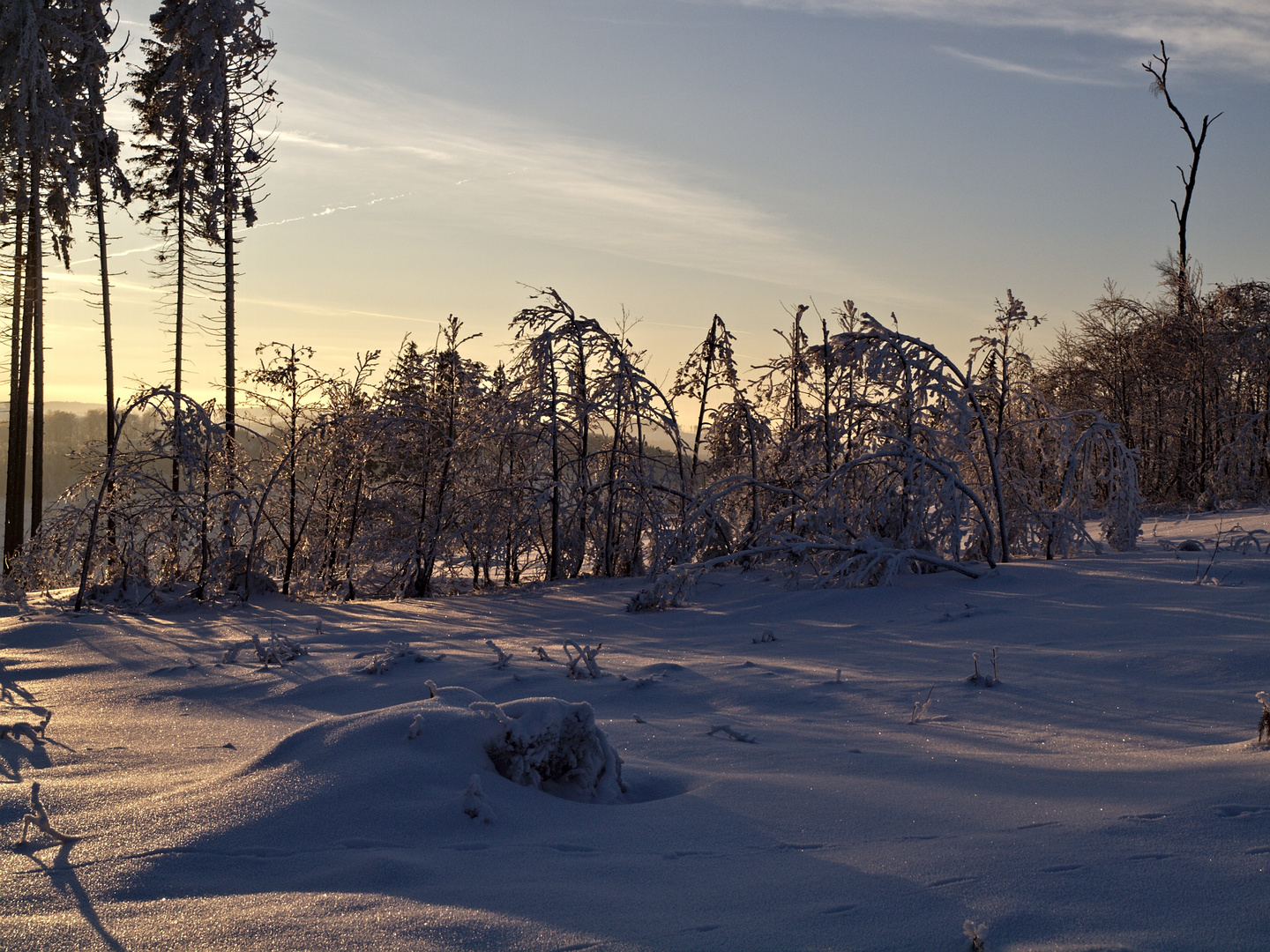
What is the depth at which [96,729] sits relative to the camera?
4.38 metres

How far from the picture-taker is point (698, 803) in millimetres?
2996

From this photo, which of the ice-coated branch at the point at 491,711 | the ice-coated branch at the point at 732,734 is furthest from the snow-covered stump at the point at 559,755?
the ice-coated branch at the point at 732,734

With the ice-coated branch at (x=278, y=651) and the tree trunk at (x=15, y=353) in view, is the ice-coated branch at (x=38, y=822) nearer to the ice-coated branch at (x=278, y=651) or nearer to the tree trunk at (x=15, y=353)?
the ice-coated branch at (x=278, y=651)

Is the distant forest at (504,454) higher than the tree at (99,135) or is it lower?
lower

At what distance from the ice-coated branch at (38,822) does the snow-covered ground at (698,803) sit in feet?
0.12

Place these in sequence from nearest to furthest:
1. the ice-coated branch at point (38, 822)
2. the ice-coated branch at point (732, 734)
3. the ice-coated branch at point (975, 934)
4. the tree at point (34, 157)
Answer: the ice-coated branch at point (975, 934)
the ice-coated branch at point (38, 822)
the ice-coated branch at point (732, 734)
the tree at point (34, 157)

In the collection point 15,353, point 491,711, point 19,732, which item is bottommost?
point 19,732

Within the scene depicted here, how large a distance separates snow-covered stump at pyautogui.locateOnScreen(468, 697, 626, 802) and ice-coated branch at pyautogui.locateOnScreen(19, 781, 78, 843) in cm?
129

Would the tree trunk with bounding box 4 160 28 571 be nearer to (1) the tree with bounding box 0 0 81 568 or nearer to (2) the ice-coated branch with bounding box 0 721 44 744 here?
(1) the tree with bounding box 0 0 81 568

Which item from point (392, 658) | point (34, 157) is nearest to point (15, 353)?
point (34, 157)

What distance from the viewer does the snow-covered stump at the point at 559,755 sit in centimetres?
312

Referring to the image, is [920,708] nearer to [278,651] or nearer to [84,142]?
[278,651]

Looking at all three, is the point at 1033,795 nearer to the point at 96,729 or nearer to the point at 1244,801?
the point at 1244,801

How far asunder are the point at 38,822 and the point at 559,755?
1629 mm
